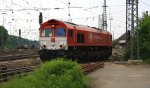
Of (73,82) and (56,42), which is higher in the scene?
(56,42)

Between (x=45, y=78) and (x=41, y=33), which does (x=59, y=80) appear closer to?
(x=45, y=78)

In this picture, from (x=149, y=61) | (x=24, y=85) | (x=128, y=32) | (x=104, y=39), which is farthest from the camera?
(x=104, y=39)

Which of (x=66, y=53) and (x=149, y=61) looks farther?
(x=149, y=61)

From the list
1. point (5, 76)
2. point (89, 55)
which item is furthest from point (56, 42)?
point (5, 76)

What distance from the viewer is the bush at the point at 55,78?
1376cm

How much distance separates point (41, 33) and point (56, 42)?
5.13 ft

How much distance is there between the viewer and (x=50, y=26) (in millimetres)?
28625

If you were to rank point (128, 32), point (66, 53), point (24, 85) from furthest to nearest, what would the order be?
point (128, 32), point (66, 53), point (24, 85)

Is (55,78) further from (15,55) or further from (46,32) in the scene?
(15,55)

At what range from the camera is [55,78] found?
1438cm

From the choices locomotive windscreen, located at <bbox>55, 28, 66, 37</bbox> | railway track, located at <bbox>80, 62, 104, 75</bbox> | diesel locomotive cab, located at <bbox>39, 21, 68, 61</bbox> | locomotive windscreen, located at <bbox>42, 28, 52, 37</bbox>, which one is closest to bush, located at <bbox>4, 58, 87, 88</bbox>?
railway track, located at <bbox>80, 62, 104, 75</bbox>

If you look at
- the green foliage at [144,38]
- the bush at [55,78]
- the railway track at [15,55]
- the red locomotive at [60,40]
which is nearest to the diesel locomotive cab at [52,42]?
the red locomotive at [60,40]

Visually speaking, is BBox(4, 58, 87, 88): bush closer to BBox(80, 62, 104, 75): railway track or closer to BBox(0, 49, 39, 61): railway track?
BBox(80, 62, 104, 75): railway track

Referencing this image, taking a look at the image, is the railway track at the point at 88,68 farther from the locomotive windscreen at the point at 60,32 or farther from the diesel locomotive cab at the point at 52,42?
the locomotive windscreen at the point at 60,32
